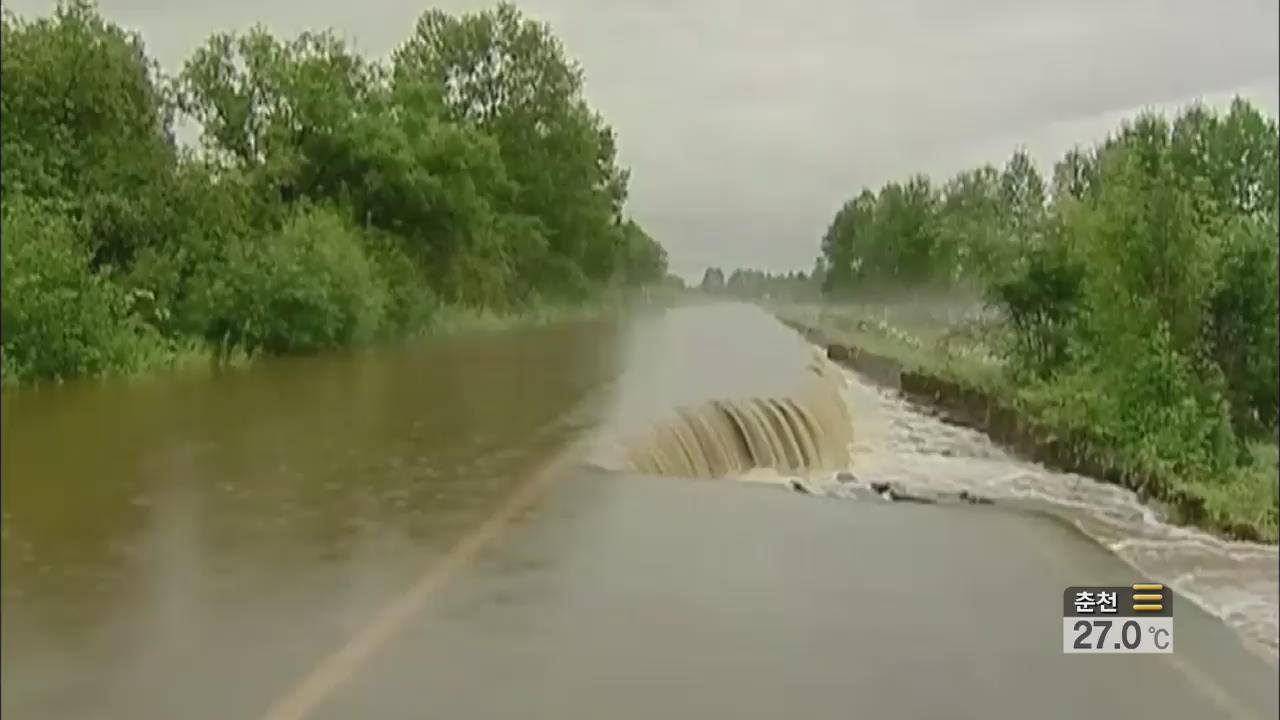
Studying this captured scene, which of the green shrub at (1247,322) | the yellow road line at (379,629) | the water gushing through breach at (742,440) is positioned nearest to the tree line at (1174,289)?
the green shrub at (1247,322)

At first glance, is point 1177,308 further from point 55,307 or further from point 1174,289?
point 55,307

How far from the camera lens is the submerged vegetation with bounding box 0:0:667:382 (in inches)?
232

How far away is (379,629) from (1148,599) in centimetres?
209

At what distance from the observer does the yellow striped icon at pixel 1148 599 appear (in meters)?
2.91

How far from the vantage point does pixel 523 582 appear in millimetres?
4309

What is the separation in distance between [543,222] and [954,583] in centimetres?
852

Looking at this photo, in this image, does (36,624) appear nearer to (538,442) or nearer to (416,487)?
(416,487)

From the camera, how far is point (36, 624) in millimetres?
3629

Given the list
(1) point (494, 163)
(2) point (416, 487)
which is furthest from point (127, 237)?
(1) point (494, 163)

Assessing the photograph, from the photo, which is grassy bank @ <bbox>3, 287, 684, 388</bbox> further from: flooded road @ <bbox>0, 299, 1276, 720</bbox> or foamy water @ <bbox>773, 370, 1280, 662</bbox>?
foamy water @ <bbox>773, 370, 1280, 662</bbox>

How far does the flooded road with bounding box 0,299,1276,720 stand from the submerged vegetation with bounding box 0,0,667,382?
55 cm

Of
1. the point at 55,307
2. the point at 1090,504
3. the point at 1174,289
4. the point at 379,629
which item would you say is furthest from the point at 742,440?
the point at 379,629

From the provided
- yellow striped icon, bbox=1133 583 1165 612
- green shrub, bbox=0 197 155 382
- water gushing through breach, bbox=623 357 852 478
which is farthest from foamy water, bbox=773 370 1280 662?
green shrub, bbox=0 197 155 382

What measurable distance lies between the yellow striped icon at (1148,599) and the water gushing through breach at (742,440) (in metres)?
4.42
